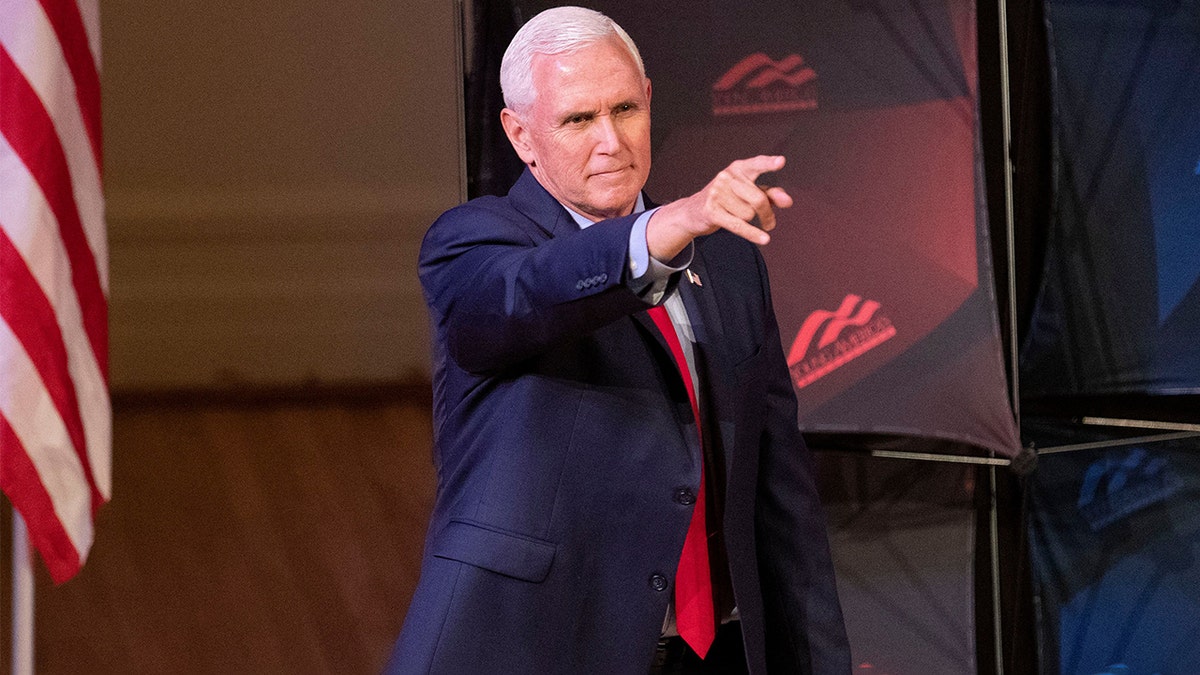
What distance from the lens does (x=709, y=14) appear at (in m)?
2.49

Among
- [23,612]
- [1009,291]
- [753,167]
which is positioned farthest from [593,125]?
[23,612]

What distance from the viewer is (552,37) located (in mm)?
1353

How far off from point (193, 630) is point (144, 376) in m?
0.68

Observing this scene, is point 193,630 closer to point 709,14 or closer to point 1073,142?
point 709,14

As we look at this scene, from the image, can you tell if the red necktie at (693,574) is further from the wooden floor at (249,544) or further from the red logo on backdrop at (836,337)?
the wooden floor at (249,544)

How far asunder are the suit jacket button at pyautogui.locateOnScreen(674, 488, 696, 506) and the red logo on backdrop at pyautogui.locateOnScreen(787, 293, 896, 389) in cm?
122

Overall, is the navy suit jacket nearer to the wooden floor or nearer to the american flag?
the american flag

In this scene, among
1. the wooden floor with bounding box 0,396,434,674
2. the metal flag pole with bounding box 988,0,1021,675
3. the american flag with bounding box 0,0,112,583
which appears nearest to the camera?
the american flag with bounding box 0,0,112,583

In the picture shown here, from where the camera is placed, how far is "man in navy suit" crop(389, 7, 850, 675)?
119 cm

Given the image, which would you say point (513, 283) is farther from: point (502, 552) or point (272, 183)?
point (272, 183)

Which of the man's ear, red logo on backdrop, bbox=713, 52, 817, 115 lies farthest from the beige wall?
the man's ear

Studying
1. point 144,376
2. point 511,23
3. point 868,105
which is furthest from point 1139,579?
point 144,376

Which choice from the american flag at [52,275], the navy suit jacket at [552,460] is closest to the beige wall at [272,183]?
the american flag at [52,275]

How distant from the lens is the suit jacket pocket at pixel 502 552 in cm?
122
